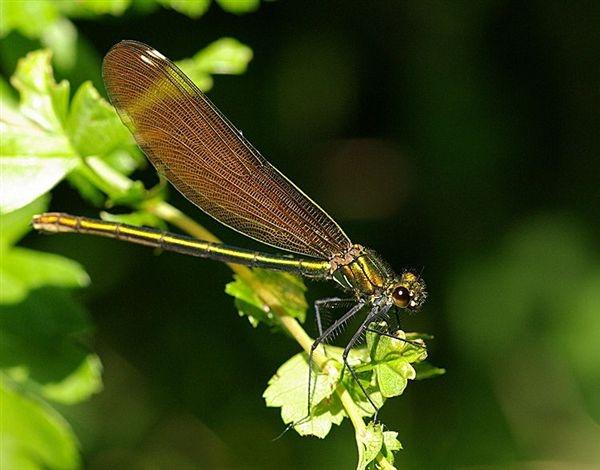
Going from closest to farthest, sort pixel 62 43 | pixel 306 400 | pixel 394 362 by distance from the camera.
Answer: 1. pixel 394 362
2. pixel 306 400
3. pixel 62 43

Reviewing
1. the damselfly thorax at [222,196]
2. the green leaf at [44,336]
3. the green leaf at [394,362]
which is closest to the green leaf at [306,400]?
the green leaf at [394,362]

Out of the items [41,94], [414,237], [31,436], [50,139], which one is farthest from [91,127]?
[414,237]

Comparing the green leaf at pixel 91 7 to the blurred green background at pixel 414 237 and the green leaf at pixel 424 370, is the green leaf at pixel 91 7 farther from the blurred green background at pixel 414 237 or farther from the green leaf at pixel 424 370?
the green leaf at pixel 424 370

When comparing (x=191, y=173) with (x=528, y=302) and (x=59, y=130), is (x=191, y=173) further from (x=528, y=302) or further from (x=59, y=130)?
(x=528, y=302)

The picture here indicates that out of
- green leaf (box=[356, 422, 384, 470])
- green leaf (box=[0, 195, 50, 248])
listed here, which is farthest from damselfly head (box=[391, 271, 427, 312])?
green leaf (box=[0, 195, 50, 248])

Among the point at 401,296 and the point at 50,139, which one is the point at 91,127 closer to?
the point at 50,139
